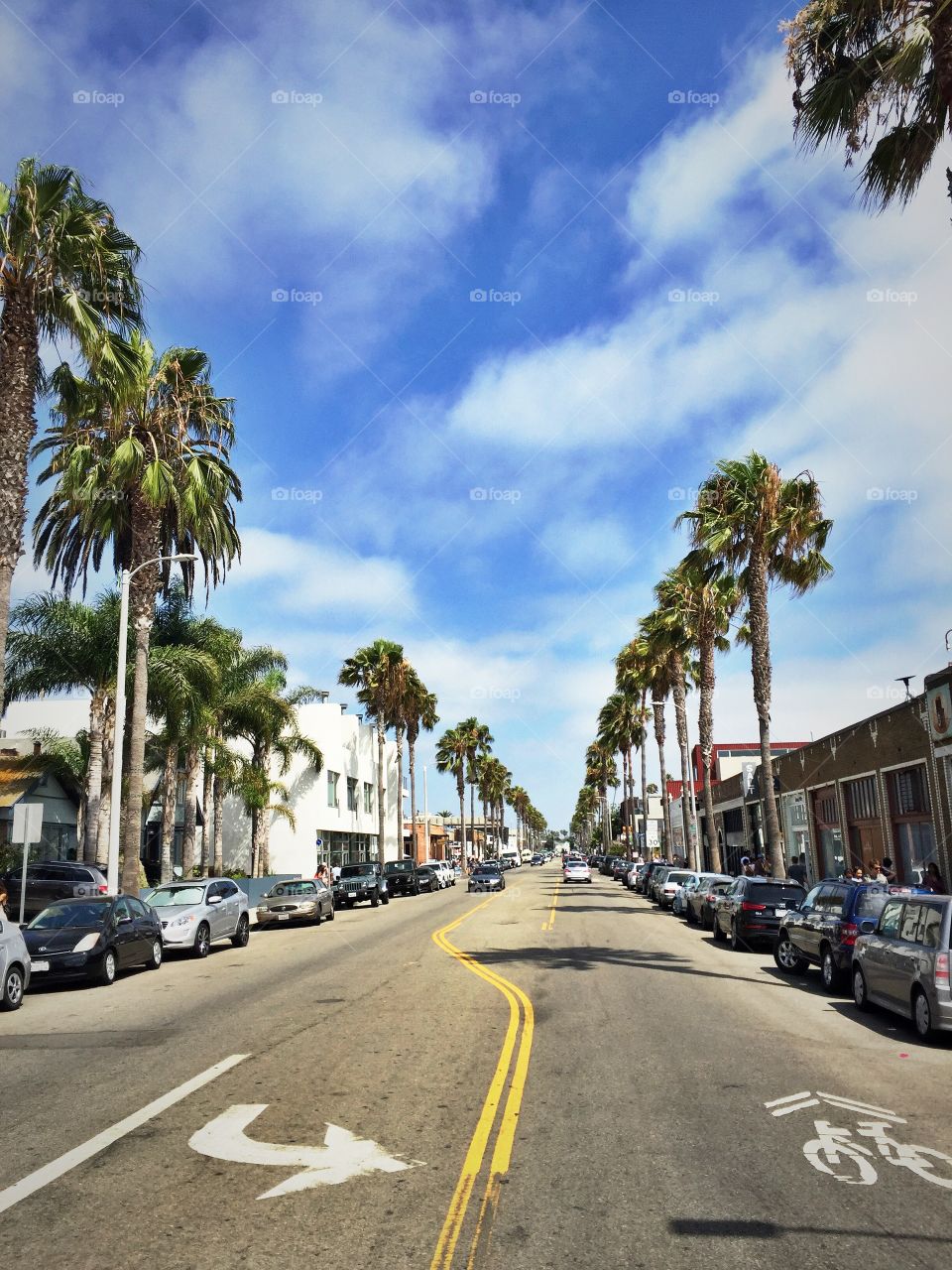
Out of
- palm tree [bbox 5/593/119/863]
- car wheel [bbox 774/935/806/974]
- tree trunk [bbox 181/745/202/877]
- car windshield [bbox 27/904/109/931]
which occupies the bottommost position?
car wheel [bbox 774/935/806/974]

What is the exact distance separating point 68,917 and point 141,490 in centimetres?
1189

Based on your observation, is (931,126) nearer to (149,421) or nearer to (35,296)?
(35,296)

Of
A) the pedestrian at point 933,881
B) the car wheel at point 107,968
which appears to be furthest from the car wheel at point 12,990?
the pedestrian at point 933,881

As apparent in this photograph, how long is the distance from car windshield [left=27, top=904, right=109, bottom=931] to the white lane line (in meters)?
8.20

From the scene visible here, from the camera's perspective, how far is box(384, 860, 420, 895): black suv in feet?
164

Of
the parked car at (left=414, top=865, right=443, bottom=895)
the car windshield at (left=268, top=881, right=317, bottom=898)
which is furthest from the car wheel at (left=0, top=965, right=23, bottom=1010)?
the parked car at (left=414, top=865, right=443, bottom=895)

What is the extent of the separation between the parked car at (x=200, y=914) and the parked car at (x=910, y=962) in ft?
43.4

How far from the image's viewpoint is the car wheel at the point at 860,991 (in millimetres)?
12781

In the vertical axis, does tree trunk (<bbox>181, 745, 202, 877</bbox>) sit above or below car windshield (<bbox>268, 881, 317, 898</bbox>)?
above

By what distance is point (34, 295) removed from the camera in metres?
17.9

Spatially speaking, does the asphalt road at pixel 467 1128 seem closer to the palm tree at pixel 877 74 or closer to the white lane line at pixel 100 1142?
the white lane line at pixel 100 1142

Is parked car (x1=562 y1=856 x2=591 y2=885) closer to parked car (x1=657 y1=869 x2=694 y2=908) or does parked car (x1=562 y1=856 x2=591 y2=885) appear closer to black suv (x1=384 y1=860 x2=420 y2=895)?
black suv (x1=384 y1=860 x2=420 y2=895)

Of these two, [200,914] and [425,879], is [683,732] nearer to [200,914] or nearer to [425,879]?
[425,879]

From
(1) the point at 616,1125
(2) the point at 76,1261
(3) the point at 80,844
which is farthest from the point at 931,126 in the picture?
(3) the point at 80,844
